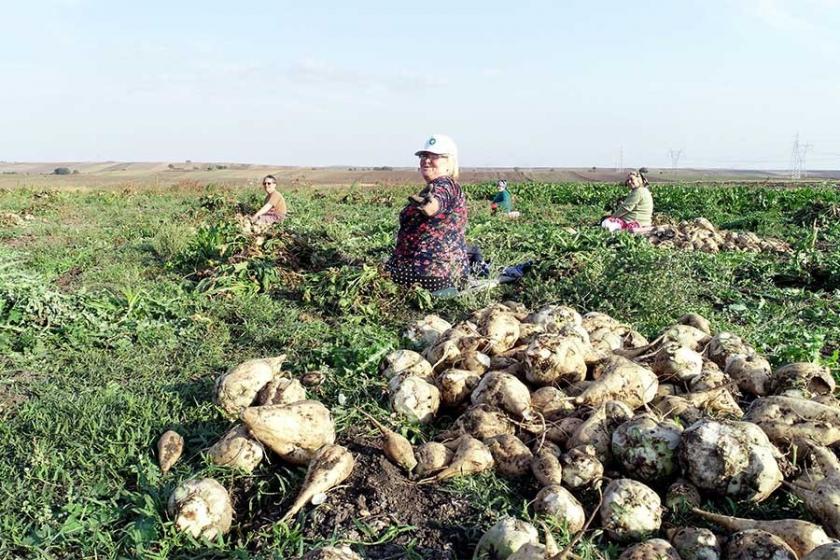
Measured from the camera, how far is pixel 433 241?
6.36 m

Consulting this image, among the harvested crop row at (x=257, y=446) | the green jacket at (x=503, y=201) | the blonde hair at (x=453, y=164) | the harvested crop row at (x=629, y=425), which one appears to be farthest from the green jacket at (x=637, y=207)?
the harvested crop row at (x=257, y=446)

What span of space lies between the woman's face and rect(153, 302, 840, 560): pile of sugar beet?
2.55m

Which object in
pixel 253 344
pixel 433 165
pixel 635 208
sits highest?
pixel 433 165

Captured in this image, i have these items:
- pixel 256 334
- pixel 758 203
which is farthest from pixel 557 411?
pixel 758 203

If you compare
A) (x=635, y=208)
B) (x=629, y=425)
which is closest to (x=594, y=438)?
(x=629, y=425)

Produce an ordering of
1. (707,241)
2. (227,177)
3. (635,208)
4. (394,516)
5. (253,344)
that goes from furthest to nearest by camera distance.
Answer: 1. (227,177)
2. (635,208)
3. (707,241)
4. (253,344)
5. (394,516)

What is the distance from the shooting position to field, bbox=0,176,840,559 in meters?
2.71

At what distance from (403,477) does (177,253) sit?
6712 millimetres

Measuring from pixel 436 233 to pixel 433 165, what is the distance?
2.31 feet

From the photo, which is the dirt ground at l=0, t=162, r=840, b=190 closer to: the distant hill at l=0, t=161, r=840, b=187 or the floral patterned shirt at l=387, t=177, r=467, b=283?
the distant hill at l=0, t=161, r=840, b=187

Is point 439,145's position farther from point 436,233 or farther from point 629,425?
point 629,425

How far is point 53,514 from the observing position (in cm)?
288

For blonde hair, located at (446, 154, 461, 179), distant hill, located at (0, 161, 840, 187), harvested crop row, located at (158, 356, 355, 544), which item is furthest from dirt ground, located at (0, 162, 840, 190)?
harvested crop row, located at (158, 356, 355, 544)

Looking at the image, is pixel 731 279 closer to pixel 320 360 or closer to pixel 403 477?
pixel 320 360
